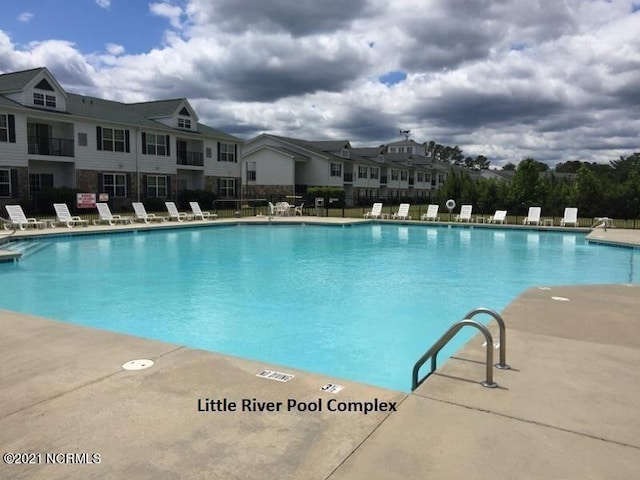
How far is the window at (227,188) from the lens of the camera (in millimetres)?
37719

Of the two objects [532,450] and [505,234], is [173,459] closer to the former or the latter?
[532,450]

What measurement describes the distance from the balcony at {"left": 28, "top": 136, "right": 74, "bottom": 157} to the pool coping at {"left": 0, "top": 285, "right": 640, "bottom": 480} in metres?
24.5

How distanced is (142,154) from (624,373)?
1211 inches

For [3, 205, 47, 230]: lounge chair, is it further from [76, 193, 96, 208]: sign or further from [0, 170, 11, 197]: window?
[0, 170, 11, 197]: window

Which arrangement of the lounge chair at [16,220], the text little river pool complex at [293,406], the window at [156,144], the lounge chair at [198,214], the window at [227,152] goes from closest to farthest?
the text little river pool complex at [293,406] → the lounge chair at [16,220] → the lounge chair at [198,214] → the window at [156,144] → the window at [227,152]

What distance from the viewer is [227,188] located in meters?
38.4

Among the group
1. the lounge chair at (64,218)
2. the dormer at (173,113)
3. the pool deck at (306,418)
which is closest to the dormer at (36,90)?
the dormer at (173,113)

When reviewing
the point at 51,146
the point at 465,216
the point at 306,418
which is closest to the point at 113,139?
the point at 51,146

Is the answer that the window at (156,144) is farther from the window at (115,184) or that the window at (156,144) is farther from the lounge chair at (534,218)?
the lounge chair at (534,218)

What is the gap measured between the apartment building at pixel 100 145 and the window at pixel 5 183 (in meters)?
0.04

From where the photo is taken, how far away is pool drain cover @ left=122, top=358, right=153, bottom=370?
4434mm

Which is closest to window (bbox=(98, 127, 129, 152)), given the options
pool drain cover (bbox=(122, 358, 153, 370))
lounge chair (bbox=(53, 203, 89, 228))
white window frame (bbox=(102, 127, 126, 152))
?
white window frame (bbox=(102, 127, 126, 152))

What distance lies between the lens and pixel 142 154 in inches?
1220

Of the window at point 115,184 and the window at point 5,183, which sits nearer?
the window at point 5,183
